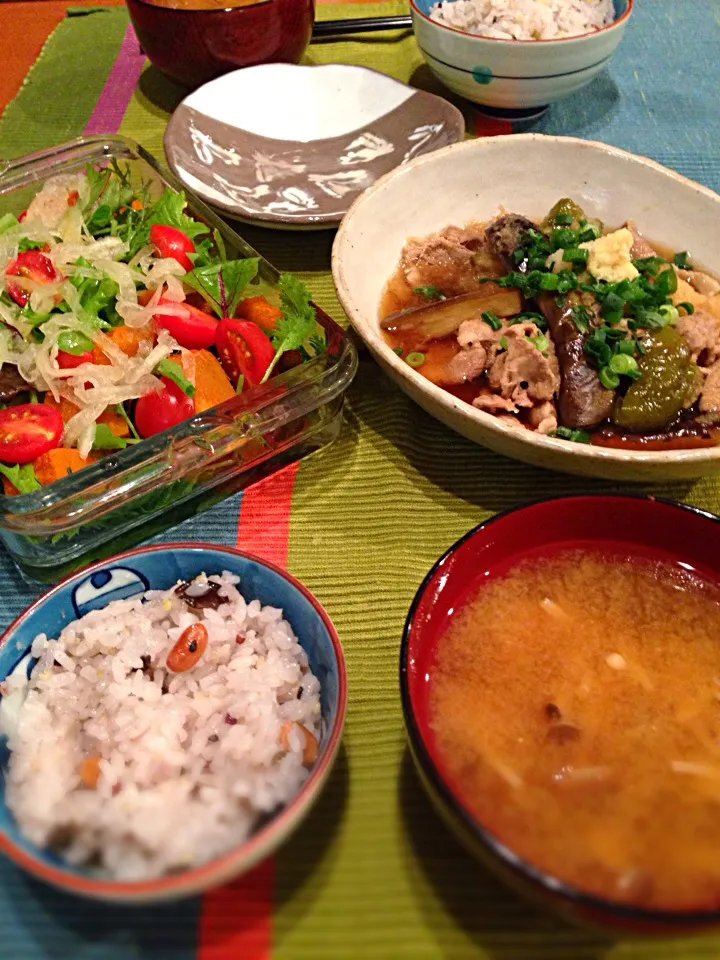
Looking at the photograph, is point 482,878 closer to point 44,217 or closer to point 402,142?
point 44,217

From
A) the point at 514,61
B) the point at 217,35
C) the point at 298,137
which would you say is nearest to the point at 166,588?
the point at 298,137

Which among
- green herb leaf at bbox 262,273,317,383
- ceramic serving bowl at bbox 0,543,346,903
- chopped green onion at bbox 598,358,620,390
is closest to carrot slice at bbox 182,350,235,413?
green herb leaf at bbox 262,273,317,383

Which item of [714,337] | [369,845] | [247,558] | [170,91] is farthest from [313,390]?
[170,91]

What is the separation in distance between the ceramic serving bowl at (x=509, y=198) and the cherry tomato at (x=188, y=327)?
1.14 feet

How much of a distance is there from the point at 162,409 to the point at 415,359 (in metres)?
0.66

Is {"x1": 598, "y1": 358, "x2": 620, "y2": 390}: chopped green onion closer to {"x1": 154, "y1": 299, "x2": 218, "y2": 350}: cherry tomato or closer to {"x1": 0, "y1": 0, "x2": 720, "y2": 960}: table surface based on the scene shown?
{"x1": 0, "y1": 0, "x2": 720, "y2": 960}: table surface

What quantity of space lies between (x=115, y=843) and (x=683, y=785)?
2.71 ft

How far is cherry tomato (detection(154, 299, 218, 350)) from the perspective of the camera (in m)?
1.74

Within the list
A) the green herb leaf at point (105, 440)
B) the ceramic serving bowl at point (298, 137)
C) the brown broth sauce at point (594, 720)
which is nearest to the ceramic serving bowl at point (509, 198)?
the ceramic serving bowl at point (298, 137)

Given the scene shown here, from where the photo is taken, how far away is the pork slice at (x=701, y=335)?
1.73 meters

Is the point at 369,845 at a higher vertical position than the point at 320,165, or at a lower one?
lower

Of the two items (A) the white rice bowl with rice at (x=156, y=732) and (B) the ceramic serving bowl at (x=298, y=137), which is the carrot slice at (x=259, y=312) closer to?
(B) the ceramic serving bowl at (x=298, y=137)

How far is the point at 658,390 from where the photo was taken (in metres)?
1.64

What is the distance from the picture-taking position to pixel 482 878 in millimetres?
1096
